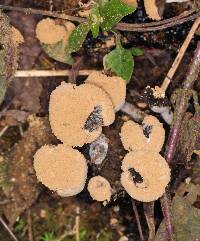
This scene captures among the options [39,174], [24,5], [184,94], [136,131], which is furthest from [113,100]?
[24,5]

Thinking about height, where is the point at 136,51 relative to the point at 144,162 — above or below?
above

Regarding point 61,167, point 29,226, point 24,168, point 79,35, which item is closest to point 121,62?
point 79,35

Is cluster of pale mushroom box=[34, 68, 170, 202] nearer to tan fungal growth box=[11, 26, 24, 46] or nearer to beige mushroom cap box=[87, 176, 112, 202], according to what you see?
beige mushroom cap box=[87, 176, 112, 202]

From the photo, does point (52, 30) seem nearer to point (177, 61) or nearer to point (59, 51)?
point (59, 51)

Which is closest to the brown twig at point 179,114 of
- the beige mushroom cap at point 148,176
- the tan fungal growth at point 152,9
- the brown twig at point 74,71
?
the beige mushroom cap at point 148,176

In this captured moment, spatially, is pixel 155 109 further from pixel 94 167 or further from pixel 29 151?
A: pixel 29 151

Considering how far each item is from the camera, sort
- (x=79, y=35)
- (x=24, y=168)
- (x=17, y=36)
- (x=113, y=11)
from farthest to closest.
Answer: (x=24, y=168), (x=17, y=36), (x=79, y=35), (x=113, y=11)

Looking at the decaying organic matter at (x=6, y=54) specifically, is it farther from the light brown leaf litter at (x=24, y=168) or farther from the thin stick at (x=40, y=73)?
the light brown leaf litter at (x=24, y=168)

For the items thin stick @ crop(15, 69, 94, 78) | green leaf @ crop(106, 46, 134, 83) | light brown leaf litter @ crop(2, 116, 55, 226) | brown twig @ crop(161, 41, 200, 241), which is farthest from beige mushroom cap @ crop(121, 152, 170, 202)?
thin stick @ crop(15, 69, 94, 78)
